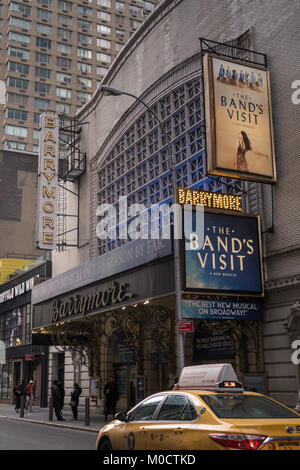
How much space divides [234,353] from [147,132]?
1202 centimetres

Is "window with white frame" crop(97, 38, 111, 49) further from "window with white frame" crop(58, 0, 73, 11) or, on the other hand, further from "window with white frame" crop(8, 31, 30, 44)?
"window with white frame" crop(8, 31, 30, 44)

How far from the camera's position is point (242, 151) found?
19.0 metres

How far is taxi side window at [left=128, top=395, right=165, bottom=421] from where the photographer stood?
8781mm

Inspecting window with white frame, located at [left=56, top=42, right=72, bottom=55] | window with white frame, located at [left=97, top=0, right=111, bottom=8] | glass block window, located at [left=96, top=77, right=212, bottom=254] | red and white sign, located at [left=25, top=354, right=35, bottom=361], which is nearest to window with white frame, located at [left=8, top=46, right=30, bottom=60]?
window with white frame, located at [left=56, top=42, right=72, bottom=55]

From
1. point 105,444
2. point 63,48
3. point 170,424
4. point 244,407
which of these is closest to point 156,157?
point 105,444

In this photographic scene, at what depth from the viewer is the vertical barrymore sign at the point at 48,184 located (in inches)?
1286

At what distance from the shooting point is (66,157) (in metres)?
36.2

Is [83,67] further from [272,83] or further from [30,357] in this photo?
[272,83]

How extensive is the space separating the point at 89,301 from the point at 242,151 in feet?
30.5

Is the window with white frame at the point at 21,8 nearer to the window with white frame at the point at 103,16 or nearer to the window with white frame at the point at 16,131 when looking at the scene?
the window with white frame at the point at 103,16

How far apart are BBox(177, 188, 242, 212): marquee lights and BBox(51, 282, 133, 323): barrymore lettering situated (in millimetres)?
4436
